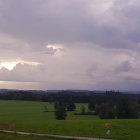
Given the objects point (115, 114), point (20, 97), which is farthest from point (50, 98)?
point (115, 114)

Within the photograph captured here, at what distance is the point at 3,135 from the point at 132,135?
57.2 feet

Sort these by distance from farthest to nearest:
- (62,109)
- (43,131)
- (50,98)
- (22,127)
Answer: (50,98)
(62,109)
(22,127)
(43,131)

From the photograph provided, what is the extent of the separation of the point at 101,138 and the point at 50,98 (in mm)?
130345

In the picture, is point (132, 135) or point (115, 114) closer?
point (132, 135)

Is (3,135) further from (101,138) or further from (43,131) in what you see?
(101,138)

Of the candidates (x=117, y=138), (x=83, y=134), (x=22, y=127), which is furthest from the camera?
(x=22, y=127)

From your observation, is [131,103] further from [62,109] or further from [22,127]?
[22,127]

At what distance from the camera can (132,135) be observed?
3922cm

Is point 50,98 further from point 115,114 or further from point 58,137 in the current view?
point 58,137

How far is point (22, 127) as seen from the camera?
49500 millimetres

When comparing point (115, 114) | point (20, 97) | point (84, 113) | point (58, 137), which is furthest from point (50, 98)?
point (58, 137)

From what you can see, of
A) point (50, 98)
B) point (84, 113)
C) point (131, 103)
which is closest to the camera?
point (131, 103)

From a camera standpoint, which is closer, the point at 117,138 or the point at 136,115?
the point at 117,138

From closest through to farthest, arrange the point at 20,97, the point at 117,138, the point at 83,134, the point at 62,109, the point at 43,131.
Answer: the point at 117,138 < the point at 83,134 < the point at 43,131 < the point at 62,109 < the point at 20,97
